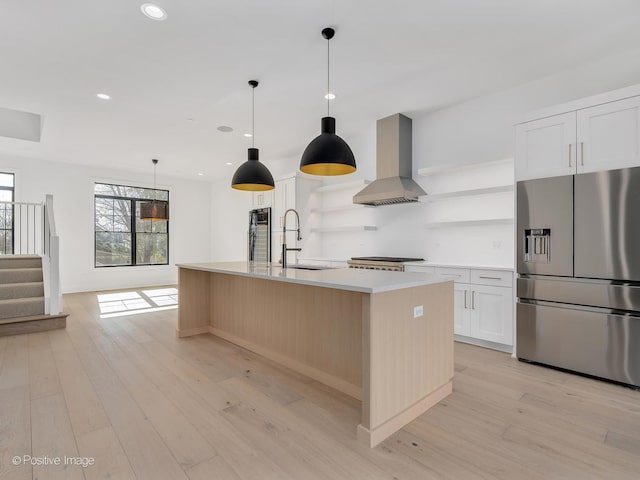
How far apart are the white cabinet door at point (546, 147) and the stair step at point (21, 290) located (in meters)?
6.10

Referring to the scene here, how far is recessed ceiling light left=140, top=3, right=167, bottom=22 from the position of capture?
247 cm

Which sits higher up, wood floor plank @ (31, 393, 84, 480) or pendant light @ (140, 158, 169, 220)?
pendant light @ (140, 158, 169, 220)

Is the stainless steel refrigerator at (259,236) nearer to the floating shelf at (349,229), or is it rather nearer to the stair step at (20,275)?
the floating shelf at (349,229)

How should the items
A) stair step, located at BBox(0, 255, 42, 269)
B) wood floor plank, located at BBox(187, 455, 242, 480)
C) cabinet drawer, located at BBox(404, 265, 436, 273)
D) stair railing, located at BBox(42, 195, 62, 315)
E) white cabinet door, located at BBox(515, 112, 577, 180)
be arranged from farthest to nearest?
stair step, located at BBox(0, 255, 42, 269) → stair railing, located at BBox(42, 195, 62, 315) → cabinet drawer, located at BBox(404, 265, 436, 273) → white cabinet door, located at BBox(515, 112, 577, 180) → wood floor plank, located at BBox(187, 455, 242, 480)

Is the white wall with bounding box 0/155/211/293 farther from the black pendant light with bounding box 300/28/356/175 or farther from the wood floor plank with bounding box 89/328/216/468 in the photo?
the black pendant light with bounding box 300/28/356/175

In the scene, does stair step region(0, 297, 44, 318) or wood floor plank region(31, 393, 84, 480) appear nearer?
wood floor plank region(31, 393, 84, 480)

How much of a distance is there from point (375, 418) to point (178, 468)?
1035 mm

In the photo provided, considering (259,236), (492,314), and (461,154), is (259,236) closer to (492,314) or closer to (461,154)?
(461,154)

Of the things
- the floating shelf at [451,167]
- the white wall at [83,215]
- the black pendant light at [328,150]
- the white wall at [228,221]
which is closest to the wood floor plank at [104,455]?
the black pendant light at [328,150]

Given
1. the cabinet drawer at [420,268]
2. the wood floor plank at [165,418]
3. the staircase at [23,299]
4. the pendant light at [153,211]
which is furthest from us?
the pendant light at [153,211]

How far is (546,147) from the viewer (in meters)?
3.17

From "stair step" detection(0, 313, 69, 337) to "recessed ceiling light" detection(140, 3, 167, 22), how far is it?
386cm

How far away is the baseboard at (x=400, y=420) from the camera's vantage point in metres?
1.88

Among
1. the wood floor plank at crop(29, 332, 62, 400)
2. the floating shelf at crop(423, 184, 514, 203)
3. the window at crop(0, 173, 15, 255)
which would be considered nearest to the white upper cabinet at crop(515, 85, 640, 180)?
the floating shelf at crop(423, 184, 514, 203)
